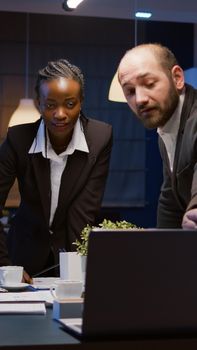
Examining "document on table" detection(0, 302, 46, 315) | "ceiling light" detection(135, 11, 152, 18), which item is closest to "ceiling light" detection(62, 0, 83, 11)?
"ceiling light" detection(135, 11, 152, 18)

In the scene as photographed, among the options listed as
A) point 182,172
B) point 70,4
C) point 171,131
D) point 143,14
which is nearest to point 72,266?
point 182,172

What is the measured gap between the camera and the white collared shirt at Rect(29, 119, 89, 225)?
2443 millimetres

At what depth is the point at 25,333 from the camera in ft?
3.83

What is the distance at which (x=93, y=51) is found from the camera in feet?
23.9

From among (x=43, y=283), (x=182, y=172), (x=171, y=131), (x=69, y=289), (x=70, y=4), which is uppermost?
(x=70, y=4)

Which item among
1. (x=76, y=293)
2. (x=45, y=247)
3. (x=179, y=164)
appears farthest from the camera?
(x=45, y=247)

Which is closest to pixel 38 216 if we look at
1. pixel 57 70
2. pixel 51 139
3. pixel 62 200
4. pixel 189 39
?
pixel 62 200

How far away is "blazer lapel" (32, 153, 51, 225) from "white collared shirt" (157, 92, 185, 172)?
0.50m

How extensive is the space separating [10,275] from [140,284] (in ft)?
3.02

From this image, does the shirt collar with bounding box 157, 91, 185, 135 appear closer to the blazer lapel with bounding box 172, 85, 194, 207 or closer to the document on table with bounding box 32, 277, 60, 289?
the blazer lapel with bounding box 172, 85, 194, 207

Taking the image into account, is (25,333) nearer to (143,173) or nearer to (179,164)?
(179,164)

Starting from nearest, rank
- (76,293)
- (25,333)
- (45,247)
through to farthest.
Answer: (25,333) → (76,293) → (45,247)

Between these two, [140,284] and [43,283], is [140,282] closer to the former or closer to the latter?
[140,284]

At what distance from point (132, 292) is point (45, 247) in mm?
1369
